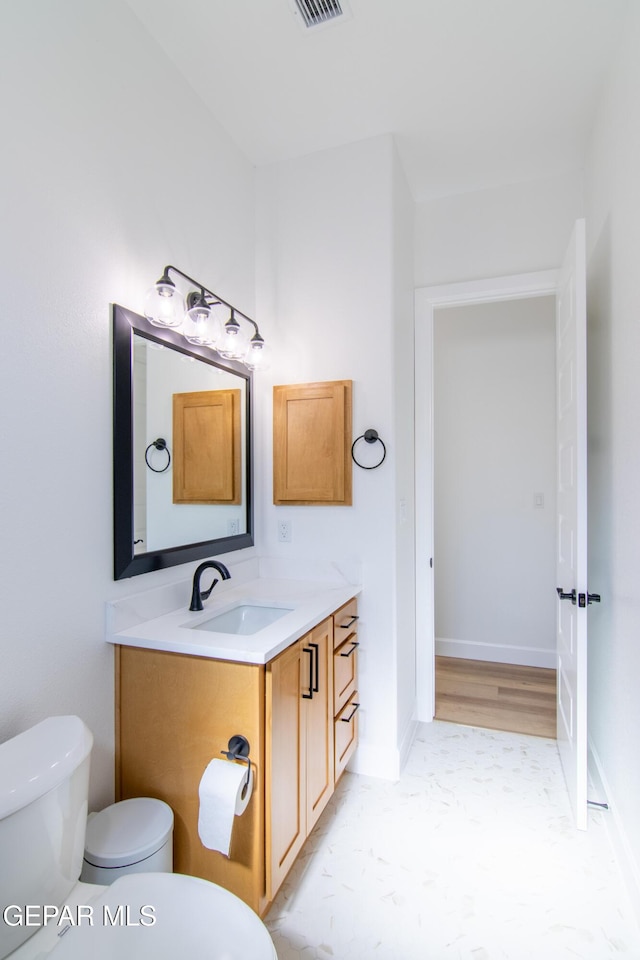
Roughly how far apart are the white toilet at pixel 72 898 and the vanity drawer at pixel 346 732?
936 mm

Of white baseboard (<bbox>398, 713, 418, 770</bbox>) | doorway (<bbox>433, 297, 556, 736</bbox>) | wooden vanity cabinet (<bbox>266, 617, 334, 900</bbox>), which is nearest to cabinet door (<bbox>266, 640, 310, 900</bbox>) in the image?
wooden vanity cabinet (<bbox>266, 617, 334, 900</bbox>)

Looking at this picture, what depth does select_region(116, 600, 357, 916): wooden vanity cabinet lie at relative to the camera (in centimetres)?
131

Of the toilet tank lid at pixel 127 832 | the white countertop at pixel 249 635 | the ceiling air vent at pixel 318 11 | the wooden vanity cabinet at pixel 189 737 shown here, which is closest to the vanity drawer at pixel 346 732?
the white countertop at pixel 249 635

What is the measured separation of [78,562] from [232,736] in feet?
2.13

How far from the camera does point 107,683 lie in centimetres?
145

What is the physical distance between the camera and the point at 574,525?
186 centimetres

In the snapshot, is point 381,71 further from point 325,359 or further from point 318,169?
point 325,359

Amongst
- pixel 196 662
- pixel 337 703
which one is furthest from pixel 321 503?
pixel 196 662

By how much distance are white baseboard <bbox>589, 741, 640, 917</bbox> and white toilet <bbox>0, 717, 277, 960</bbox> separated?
4.04 feet

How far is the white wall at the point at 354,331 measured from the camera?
212 cm

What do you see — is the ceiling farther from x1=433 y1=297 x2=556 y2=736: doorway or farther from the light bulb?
x1=433 y1=297 x2=556 y2=736: doorway

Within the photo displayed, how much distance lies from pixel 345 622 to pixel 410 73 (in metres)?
2.15

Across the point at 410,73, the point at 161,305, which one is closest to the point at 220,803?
the point at 161,305

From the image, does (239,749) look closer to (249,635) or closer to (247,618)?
(249,635)
